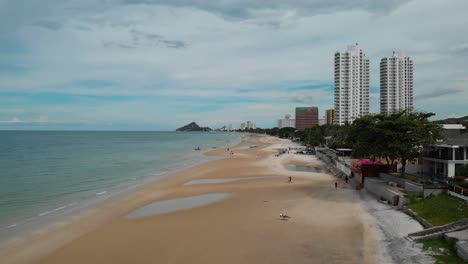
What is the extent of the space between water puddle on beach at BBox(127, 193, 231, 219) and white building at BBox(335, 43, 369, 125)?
10618cm

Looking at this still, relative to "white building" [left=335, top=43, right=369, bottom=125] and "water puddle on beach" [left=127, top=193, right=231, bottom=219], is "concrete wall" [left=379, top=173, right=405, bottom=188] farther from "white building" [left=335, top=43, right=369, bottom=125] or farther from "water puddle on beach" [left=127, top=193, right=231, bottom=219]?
"white building" [left=335, top=43, right=369, bottom=125]

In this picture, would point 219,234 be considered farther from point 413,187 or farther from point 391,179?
point 391,179

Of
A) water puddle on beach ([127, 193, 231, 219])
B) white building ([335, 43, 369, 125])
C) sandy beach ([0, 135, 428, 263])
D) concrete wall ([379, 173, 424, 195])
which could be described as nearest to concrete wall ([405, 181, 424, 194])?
concrete wall ([379, 173, 424, 195])

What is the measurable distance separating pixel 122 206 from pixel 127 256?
35.9 feet

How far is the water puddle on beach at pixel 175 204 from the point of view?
2350 cm

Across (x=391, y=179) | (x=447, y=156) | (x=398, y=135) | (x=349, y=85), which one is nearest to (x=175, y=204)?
(x=391, y=179)

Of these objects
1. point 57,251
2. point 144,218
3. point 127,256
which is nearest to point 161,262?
point 127,256

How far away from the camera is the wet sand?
15109mm

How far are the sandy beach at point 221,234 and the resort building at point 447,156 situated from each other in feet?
24.1

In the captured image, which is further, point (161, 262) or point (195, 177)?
point (195, 177)

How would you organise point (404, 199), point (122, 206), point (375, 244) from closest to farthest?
point (375, 244), point (404, 199), point (122, 206)

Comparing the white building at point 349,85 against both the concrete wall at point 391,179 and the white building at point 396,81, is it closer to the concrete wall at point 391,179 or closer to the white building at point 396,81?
the white building at point 396,81

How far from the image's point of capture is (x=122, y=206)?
25.5 metres

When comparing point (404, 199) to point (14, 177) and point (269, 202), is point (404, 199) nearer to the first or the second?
point (269, 202)
